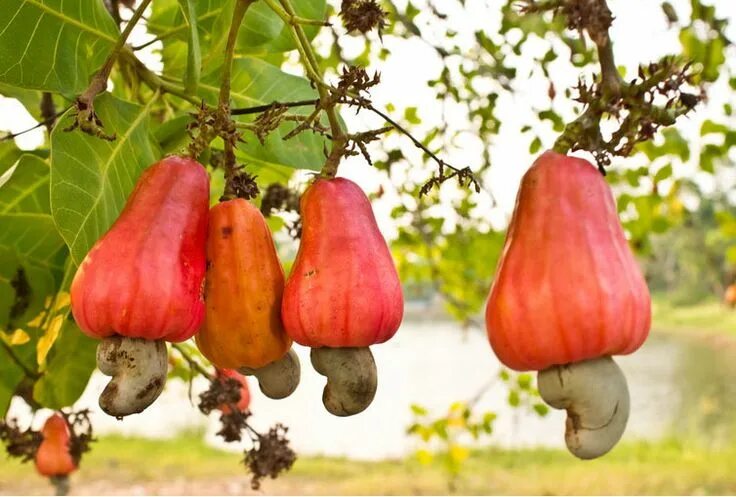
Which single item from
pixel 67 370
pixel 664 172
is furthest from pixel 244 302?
pixel 664 172

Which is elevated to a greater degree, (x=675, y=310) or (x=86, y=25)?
(x=675, y=310)

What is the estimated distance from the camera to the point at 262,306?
A: 54 centimetres

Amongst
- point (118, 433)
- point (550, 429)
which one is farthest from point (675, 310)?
point (118, 433)

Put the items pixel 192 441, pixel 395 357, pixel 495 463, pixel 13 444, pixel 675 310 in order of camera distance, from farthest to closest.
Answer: pixel 675 310
pixel 395 357
pixel 192 441
pixel 495 463
pixel 13 444

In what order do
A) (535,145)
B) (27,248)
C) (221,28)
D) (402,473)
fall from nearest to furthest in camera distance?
1. (221,28)
2. (27,248)
3. (535,145)
4. (402,473)

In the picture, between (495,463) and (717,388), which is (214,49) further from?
(717,388)

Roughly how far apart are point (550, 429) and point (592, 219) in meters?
5.70

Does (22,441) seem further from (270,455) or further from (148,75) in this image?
(148,75)

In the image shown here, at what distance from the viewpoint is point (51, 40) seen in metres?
0.63

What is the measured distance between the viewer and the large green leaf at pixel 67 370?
0.89 metres

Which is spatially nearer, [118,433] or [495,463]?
[495,463]

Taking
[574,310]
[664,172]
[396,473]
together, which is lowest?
[396,473]

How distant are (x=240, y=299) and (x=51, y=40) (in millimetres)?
262

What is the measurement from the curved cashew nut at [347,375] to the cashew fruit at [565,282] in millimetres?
77
